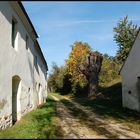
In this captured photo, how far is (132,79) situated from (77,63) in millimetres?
37650

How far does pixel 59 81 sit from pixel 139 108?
4794 centimetres

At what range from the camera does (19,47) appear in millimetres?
15508

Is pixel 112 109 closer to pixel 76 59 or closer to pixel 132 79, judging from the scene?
pixel 132 79

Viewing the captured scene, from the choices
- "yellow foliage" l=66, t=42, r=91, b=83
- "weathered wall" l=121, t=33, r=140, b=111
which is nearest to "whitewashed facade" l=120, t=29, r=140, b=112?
"weathered wall" l=121, t=33, r=140, b=111

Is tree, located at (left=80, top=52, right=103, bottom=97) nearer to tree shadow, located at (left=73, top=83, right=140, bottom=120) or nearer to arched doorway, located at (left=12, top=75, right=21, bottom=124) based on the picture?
tree shadow, located at (left=73, top=83, right=140, bottom=120)

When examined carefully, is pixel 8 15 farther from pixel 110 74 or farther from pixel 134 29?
pixel 110 74

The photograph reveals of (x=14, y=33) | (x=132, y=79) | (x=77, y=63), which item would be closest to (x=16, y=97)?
(x=14, y=33)

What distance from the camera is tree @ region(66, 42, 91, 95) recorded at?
180 ft

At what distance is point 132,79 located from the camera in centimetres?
2067

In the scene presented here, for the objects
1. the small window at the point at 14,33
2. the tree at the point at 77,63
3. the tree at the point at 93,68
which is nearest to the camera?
the small window at the point at 14,33

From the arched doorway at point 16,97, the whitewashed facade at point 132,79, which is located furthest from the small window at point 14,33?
the whitewashed facade at point 132,79

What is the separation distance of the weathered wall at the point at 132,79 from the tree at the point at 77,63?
31.9 meters

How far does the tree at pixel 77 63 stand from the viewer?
54.8m

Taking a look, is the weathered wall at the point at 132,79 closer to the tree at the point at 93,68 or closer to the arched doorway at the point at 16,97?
the arched doorway at the point at 16,97
